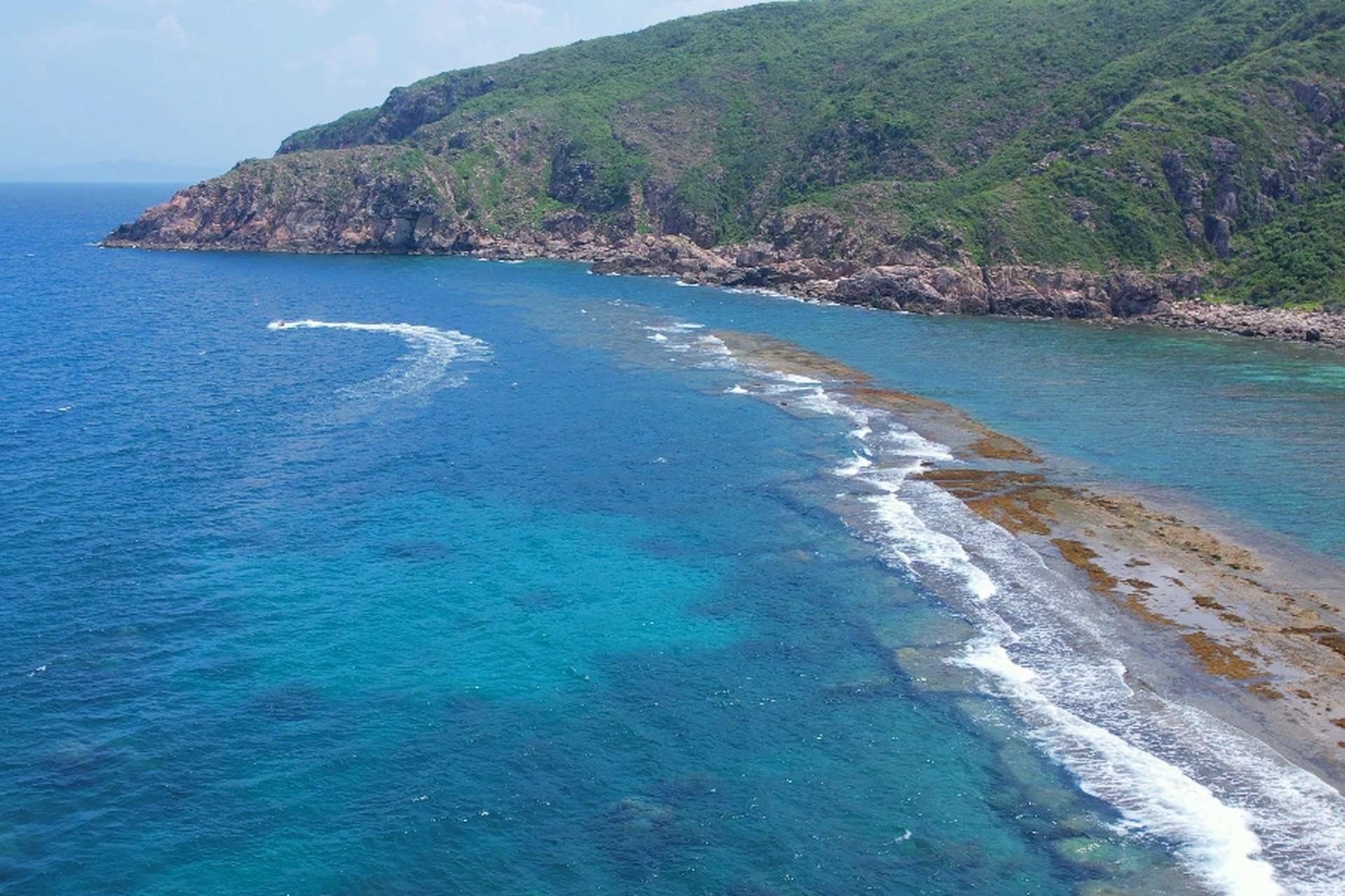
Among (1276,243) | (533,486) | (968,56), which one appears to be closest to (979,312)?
(1276,243)

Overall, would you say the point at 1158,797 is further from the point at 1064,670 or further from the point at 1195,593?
the point at 1195,593

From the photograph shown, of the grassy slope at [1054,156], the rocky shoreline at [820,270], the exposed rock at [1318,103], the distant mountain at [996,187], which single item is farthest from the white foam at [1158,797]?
the exposed rock at [1318,103]

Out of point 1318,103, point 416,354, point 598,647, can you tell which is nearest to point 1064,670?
point 598,647

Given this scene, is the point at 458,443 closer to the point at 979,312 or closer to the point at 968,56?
the point at 979,312

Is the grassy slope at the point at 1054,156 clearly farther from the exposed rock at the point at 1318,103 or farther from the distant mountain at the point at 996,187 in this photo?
the exposed rock at the point at 1318,103

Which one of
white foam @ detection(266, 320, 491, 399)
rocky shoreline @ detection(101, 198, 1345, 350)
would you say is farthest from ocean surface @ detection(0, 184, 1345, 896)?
rocky shoreline @ detection(101, 198, 1345, 350)

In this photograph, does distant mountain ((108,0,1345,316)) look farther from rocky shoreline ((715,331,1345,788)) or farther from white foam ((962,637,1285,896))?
white foam ((962,637,1285,896))
